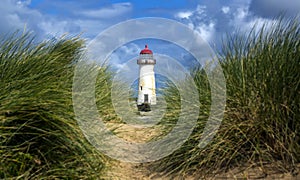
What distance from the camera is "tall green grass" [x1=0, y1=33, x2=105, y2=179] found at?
3.13 metres

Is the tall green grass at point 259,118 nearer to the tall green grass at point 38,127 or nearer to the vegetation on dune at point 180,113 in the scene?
the vegetation on dune at point 180,113

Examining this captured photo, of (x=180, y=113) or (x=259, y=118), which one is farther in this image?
(x=180, y=113)

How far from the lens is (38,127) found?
3316 millimetres

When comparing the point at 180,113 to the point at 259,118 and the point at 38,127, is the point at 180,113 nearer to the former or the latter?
the point at 259,118

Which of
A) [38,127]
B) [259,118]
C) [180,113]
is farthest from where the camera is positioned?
[180,113]

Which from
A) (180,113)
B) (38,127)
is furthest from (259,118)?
(38,127)

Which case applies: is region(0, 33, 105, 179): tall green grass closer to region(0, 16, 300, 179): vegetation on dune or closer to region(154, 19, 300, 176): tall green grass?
region(0, 16, 300, 179): vegetation on dune

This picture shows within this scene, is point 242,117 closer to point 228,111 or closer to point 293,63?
point 228,111

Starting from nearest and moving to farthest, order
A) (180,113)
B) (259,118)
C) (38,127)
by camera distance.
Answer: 1. (38,127)
2. (259,118)
3. (180,113)

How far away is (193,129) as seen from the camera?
14.6 ft

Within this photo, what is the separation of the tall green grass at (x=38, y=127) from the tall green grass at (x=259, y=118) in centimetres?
116

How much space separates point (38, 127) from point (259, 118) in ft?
6.71

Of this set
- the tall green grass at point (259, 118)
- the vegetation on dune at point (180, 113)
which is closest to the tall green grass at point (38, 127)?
the vegetation on dune at point (180, 113)

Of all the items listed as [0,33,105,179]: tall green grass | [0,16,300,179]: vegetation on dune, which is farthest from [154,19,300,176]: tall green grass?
[0,33,105,179]: tall green grass
